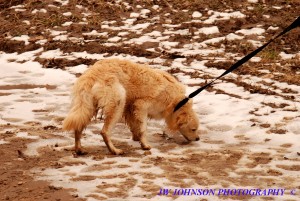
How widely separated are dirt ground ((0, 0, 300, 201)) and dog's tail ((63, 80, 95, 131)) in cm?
49

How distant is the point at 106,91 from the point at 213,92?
3.35 m

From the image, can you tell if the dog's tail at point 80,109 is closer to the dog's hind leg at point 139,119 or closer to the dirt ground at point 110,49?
the dirt ground at point 110,49

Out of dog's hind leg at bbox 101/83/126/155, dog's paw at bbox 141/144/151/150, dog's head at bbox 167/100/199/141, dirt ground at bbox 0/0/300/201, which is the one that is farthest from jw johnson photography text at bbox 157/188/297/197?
dog's head at bbox 167/100/199/141

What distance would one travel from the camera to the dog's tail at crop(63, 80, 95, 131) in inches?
239

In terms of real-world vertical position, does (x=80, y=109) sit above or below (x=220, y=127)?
above

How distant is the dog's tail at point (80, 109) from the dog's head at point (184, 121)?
4.79 feet

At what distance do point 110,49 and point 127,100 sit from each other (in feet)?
16.4

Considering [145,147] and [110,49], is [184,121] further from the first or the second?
[110,49]

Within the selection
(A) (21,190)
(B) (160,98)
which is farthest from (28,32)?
(A) (21,190)

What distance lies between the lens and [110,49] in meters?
11.6

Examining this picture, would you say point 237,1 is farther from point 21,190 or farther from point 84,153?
point 21,190

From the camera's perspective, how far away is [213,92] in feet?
29.9

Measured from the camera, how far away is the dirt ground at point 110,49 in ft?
17.9

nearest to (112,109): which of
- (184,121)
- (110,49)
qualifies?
(184,121)
